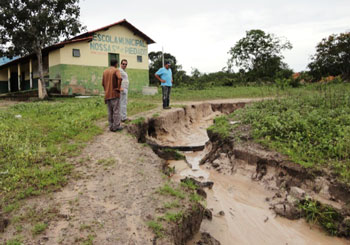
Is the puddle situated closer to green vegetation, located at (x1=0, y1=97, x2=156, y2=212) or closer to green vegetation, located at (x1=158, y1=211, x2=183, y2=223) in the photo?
green vegetation, located at (x1=158, y1=211, x2=183, y2=223)

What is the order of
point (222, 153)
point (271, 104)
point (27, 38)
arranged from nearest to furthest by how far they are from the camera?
point (222, 153)
point (271, 104)
point (27, 38)

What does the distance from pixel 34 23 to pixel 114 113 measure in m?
11.0

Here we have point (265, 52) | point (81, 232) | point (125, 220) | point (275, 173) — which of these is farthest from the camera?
point (265, 52)

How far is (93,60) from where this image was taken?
60.9 feet

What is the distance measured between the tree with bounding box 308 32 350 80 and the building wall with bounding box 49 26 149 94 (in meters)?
16.8

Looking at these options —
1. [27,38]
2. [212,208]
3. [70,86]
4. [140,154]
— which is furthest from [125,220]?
[70,86]

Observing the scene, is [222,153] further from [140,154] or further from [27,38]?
[27,38]

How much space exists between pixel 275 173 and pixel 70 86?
50.5 feet

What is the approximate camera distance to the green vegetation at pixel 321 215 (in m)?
4.30

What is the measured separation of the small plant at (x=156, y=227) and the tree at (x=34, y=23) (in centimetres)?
1451

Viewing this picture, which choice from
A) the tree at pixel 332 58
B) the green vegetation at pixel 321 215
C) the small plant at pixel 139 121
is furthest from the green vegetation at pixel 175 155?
the tree at pixel 332 58

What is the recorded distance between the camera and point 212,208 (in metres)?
4.95

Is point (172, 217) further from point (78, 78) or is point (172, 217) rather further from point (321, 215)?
point (78, 78)

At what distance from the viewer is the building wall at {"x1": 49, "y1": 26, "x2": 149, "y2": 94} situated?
57.8ft
